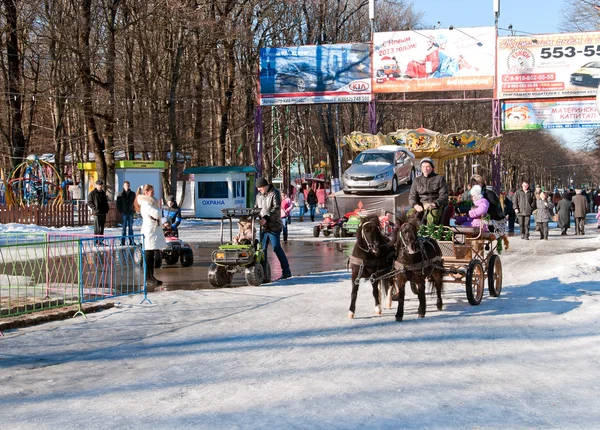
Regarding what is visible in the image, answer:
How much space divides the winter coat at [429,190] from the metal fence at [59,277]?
425cm

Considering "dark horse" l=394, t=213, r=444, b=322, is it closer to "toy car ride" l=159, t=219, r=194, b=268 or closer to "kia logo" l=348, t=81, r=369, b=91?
"toy car ride" l=159, t=219, r=194, b=268

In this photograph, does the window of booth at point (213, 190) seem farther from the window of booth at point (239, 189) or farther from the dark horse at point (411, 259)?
the dark horse at point (411, 259)

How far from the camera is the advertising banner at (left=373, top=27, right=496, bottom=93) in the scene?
123 ft

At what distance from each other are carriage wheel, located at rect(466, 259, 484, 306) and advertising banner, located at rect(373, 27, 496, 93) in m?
27.4

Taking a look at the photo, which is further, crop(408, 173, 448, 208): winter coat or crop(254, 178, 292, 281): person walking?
crop(254, 178, 292, 281): person walking

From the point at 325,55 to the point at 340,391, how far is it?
33.5m

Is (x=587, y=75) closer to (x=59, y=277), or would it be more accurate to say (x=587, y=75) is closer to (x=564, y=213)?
(x=564, y=213)

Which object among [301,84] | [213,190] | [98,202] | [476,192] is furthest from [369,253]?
[213,190]

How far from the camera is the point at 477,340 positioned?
354 inches

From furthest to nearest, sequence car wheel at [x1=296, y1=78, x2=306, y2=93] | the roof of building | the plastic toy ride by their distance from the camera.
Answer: the roof of building
car wheel at [x1=296, y1=78, x2=306, y2=93]
the plastic toy ride

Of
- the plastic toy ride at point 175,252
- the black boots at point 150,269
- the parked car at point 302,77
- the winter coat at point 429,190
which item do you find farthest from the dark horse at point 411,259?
the parked car at point 302,77

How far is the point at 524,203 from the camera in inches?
1010

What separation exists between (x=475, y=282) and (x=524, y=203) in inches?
590

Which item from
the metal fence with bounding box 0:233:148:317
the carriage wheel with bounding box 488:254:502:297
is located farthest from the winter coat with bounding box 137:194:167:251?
the carriage wheel with bounding box 488:254:502:297
